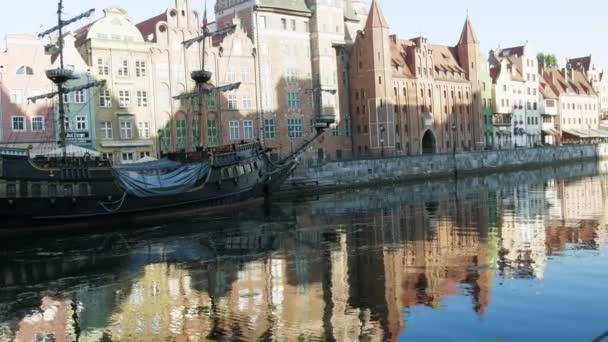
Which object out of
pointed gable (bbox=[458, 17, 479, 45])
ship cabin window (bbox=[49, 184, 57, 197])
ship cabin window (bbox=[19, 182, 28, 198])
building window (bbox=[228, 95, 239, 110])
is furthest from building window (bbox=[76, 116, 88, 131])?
pointed gable (bbox=[458, 17, 479, 45])

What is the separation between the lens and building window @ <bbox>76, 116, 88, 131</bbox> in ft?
177

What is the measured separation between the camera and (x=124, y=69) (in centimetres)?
5722

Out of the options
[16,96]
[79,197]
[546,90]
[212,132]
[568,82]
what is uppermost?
[568,82]

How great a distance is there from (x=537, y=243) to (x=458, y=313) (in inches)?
436

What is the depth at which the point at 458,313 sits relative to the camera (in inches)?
623

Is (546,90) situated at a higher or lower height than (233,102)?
higher

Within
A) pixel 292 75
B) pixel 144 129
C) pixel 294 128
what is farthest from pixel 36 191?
pixel 292 75

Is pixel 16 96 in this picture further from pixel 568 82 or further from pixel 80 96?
pixel 568 82

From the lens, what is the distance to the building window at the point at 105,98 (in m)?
55.5

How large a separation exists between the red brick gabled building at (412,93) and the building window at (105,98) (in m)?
32.0

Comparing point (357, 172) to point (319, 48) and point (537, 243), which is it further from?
point (537, 243)

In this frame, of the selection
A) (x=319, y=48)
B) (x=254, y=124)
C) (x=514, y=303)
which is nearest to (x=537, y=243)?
(x=514, y=303)

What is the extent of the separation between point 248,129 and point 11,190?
109ft

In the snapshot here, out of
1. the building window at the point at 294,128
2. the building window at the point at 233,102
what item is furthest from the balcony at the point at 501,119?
the building window at the point at 233,102
